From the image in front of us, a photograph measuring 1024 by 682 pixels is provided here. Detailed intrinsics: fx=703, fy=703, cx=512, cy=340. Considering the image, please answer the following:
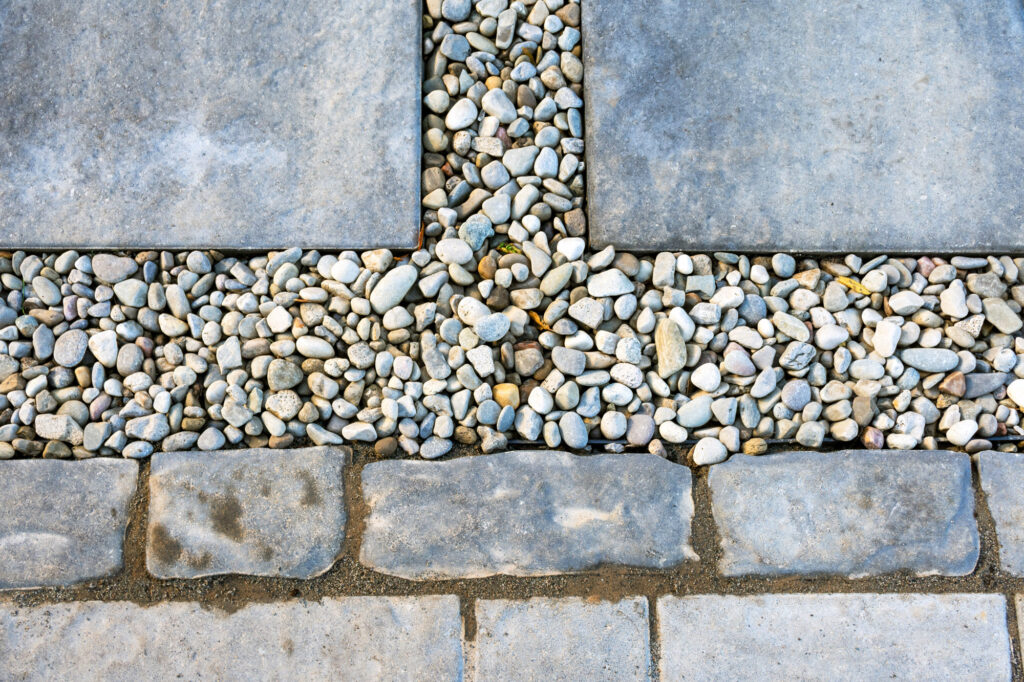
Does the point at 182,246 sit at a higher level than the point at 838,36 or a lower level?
lower

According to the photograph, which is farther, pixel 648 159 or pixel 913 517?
pixel 648 159

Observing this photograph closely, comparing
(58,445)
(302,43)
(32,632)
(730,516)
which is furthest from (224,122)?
(730,516)

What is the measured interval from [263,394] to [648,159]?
105cm

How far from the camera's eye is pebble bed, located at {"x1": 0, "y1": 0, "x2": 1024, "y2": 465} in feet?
5.12

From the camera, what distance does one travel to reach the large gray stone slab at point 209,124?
1.65 metres

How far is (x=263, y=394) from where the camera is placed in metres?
1.57

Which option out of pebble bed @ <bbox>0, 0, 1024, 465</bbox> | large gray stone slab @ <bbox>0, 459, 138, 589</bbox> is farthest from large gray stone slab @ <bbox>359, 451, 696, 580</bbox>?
large gray stone slab @ <bbox>0, 459, 138, 589</bbox>

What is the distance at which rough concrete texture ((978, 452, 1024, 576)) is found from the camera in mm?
1527

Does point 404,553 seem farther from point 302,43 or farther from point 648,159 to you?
point 302,43

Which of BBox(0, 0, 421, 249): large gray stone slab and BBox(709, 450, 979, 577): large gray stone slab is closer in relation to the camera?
BBox(709, 450, 979, 577): large gray stone slab

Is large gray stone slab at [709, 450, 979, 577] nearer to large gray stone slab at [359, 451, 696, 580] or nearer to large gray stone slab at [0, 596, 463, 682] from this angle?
large gray stone slab at [359, 451, 696, 580]

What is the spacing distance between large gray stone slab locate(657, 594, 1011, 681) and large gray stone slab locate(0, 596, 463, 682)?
49 centimetres

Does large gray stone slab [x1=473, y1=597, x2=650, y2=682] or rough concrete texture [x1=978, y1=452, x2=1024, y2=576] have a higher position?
rough concrete texture [x1=978, y1=452, x2=1024, y2=576]

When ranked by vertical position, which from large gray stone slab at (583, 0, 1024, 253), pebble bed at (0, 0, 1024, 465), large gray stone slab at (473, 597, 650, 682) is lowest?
large gray stone slab at (473, 597, 650, 682)
